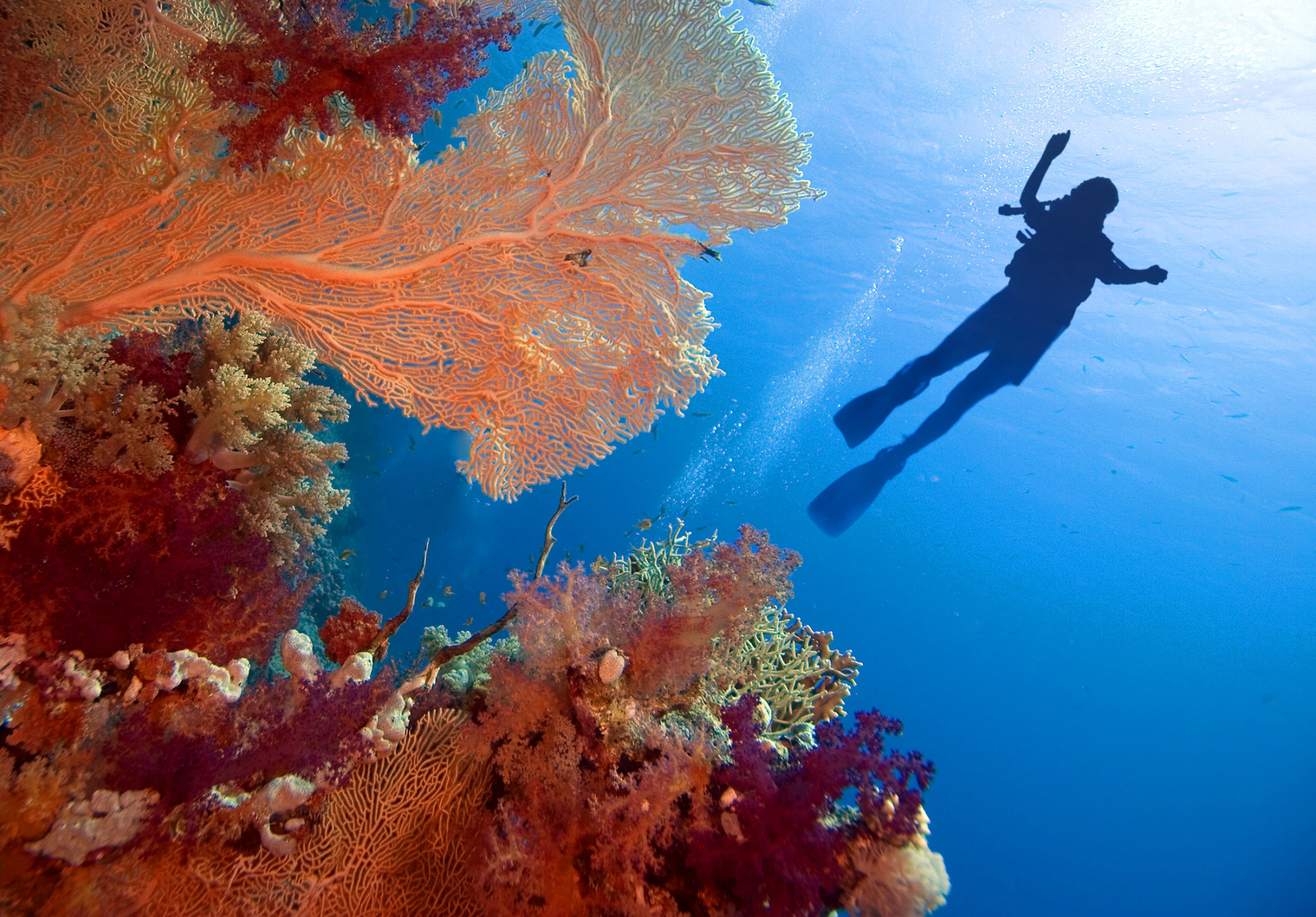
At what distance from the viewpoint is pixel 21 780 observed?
2.24 m

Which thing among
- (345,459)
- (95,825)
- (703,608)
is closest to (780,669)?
(703,608)

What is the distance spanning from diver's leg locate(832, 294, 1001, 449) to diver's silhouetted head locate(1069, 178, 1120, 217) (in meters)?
1.77

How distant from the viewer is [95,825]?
2264 mm

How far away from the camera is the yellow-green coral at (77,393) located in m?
2.73

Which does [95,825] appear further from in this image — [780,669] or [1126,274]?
[1126,274]

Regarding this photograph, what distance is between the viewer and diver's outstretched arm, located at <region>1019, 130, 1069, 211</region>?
7.02 meters

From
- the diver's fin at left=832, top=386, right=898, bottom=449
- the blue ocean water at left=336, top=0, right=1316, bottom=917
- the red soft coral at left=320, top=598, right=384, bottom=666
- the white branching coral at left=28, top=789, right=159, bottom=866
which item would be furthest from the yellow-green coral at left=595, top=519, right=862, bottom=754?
the diver's fin at left=832, top=386, right=898, bottom=449

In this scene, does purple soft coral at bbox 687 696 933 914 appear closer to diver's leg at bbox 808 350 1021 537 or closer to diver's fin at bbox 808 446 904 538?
diver's leg at bbox 808 350 1021 537

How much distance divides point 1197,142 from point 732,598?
60.7ft

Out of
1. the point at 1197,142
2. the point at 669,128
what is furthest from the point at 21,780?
the point at 1197,142

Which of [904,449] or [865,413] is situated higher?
[865,413]

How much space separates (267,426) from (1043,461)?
105 ft

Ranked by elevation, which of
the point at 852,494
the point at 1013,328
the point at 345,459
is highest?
the point at 345,459

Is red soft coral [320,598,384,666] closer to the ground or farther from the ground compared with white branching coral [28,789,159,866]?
closer to the ground
